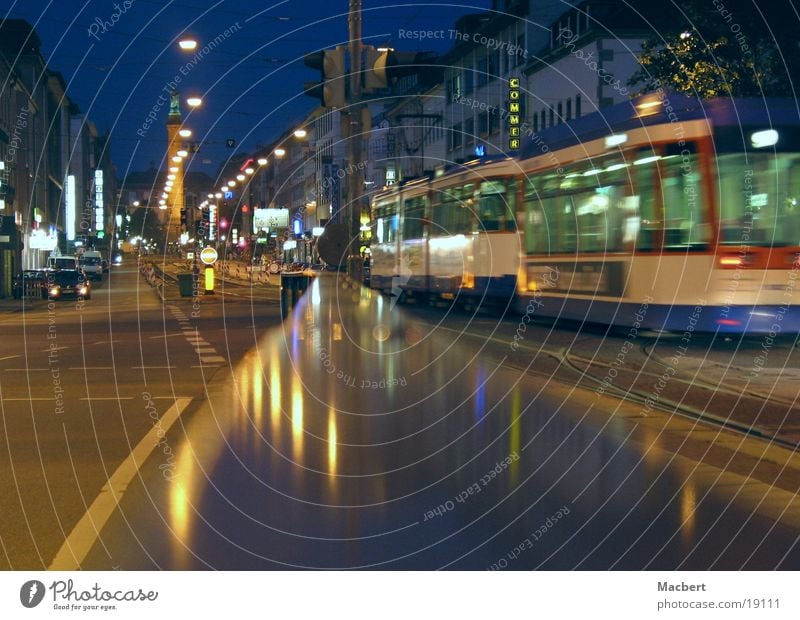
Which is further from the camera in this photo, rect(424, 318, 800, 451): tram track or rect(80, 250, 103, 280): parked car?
rect(80, 250, 103, 280): parked car

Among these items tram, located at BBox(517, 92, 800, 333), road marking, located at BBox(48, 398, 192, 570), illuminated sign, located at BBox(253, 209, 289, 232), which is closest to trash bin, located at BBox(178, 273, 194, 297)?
tram, located at BBox(517, 92, 800, 333)

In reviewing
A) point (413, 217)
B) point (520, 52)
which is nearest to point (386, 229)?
point (413, 217)

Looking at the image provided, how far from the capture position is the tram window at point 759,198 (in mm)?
21047

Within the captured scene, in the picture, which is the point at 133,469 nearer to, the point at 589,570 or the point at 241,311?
the point at 589,570

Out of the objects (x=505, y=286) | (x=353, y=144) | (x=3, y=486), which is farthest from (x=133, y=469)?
(x=505, y=286)

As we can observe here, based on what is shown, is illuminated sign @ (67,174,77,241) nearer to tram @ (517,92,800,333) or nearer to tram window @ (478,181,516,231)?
tram window @ (478,181,516,231)

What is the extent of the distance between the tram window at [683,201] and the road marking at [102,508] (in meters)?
11.4

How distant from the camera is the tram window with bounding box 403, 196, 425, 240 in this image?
134 ft

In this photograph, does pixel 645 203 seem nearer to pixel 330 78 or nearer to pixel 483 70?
pixel 330 78

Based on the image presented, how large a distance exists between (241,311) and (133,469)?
30123 mm

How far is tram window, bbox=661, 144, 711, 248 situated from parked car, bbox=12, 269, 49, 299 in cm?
4086

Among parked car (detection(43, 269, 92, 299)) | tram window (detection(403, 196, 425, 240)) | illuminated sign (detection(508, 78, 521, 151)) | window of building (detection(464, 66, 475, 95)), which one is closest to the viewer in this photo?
tram window (detection(403, 196, 425, 240))

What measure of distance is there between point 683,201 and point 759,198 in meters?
1.26
